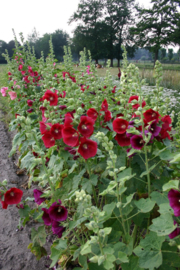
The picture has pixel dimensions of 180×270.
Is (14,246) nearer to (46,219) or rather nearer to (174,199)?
(46,219)

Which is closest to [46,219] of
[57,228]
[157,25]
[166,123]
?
[57,228]

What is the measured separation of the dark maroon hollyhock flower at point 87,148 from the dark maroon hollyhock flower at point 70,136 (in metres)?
0.04

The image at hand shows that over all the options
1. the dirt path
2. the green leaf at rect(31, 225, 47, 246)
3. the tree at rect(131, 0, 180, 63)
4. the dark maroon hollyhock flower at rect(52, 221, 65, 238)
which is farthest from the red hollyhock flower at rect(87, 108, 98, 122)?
the tree at rect(131, 0, 180, 63)

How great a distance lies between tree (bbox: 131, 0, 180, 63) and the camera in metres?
30.1

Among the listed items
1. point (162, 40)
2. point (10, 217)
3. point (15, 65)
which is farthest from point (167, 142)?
point (162, 40)

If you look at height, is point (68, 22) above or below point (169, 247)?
above

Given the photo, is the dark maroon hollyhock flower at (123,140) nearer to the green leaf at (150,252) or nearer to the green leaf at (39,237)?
the green leaf at (150,252)

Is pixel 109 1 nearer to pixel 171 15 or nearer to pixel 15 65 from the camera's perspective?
pixel 171 15

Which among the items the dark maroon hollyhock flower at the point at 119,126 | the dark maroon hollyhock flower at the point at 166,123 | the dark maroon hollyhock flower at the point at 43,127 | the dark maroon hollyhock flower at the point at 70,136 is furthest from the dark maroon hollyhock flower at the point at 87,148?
the dark maroon hollyhock flower at the point at 166,123

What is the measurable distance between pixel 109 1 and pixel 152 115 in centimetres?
4321

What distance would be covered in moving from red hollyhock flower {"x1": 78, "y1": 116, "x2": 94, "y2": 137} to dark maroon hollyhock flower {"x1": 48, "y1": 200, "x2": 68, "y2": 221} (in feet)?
1.71

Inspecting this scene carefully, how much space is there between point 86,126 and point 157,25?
3662 cm

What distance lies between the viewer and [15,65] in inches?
135

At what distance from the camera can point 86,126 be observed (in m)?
1.21
